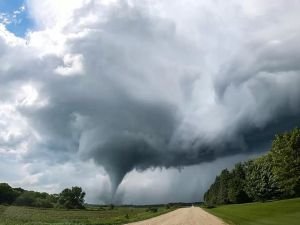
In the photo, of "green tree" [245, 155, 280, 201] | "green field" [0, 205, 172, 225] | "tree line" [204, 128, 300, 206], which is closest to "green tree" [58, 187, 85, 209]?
"tree line" [204, 128, 300, 206]

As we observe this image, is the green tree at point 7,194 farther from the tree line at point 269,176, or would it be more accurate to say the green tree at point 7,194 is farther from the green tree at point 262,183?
the green tree at point 262,183

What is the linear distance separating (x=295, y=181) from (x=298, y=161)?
12.5 ft

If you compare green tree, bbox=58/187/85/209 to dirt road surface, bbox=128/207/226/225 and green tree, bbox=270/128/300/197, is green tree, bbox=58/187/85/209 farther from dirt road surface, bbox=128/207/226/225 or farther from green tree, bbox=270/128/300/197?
dirt road surface, bbox=128/207/226/225

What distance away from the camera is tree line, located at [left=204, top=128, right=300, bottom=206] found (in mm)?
84125

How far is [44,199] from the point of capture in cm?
17625

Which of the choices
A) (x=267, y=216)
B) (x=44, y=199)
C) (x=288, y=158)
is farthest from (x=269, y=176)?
(x=44, y=199)

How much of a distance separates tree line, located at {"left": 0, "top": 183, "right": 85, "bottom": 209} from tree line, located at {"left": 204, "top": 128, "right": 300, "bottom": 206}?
5864cm

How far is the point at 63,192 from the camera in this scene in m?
184

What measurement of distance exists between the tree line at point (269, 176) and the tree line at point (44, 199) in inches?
2309

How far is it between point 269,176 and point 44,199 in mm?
90968

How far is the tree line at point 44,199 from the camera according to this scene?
15757cm

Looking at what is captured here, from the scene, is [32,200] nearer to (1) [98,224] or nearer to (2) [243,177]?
(2) [243,177]

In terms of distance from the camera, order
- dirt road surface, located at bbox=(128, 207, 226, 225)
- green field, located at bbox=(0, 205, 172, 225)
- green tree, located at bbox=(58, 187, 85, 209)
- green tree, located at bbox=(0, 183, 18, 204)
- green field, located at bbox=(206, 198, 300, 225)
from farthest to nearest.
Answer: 1. green tree, located at bbox=(58, 187, 85, 209)
2. green tree, located at bbox=(0, 183, 18, 204)
3. green field, located at bbox=(0, 205, 172, 225)
4. green field, located at bbox=(206, 198, 300, 225)
5. dirt road surface, located at bbox=(128, 207, 226, 225)

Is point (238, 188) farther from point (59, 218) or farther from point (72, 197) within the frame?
point (59, 218)
